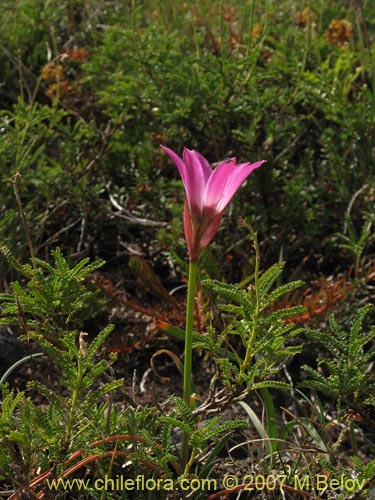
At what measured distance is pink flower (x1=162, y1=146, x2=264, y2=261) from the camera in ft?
3.73

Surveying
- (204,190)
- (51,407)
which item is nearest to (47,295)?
(51,407)

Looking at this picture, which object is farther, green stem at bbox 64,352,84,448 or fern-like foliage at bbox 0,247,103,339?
fern-like foliage at bbox 0,247,103,339

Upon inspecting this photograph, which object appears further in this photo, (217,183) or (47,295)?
(47,295)

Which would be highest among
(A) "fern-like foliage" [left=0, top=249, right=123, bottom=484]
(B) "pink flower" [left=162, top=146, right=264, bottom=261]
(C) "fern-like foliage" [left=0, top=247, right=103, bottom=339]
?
(B) "pink flower" [left=162, top=146, right=264, bottom=261]

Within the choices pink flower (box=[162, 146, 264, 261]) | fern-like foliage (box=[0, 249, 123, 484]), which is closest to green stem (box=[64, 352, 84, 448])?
fern-like foliage (box=[0, 249, 123, 484])

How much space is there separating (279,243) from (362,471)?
1133mm

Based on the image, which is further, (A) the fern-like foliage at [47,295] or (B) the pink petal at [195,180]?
(A) the fern-like foliage at [47,295]

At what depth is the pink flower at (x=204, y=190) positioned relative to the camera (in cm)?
114

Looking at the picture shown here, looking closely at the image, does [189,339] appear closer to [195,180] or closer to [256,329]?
[256,329]

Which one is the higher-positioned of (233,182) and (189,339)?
(233,182)

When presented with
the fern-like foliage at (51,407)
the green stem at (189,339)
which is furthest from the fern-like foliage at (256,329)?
the fern-like foliage at (51,407)

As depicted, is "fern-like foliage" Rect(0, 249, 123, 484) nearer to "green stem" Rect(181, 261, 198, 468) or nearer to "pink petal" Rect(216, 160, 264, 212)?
"green stem" Rect(181, 261, 198, 468)

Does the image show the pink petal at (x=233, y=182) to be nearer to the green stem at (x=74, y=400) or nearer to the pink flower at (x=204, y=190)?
the pink flower at (x=204, y=190)

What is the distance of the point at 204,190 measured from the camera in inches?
45.6
